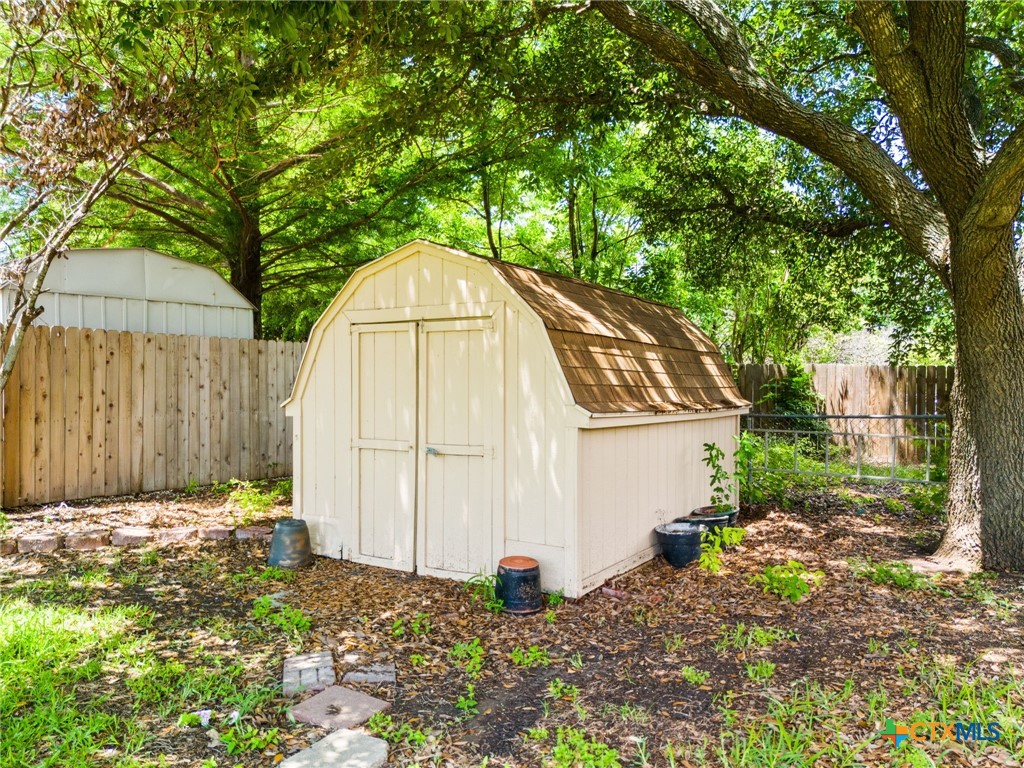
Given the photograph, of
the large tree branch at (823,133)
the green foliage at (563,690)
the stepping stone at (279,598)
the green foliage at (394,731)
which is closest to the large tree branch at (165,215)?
the stepping stone at (279,598)

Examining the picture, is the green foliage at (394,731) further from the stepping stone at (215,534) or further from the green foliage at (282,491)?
the green foliage at (282,491)

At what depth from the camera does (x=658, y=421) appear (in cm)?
590

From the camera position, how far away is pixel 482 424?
5312 millimetres

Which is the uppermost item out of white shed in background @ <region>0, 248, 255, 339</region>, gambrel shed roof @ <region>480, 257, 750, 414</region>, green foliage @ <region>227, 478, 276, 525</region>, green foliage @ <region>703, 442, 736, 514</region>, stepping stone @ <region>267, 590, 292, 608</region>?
white shed in background @ <region>0, 248, 255, 339</region>

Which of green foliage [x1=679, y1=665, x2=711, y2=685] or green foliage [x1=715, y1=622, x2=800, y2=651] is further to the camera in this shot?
green foliage [x1=715, y1=622, x2=800, y2=651]

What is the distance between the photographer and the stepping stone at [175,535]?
6309mm

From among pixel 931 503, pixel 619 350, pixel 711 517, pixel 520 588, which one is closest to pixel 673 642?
pixel 520 588

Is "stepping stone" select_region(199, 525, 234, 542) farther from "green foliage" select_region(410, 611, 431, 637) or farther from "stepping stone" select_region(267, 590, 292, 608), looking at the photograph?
"green foliage" select_region(410, 611, 431, 637)

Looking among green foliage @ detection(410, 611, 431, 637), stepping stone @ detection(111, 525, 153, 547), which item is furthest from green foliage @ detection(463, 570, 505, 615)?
stepping stone @ detection(111, 525, 153, 547)

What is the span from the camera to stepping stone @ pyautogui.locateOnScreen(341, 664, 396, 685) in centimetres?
368

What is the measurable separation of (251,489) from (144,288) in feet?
11.7

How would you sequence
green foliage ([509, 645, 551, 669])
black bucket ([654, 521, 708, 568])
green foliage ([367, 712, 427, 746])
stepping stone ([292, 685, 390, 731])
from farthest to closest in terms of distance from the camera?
black bucket ([654, 521, 708, 568]) < green foliage ([509, 645, 551, 669]) < stepping stone ([292, 685, 390, 731]) < green foliage ([367, 712, 427, 746])

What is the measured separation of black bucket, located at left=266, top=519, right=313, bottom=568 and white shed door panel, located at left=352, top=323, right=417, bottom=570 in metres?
0.46

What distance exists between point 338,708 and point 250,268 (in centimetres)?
Answer: 999
